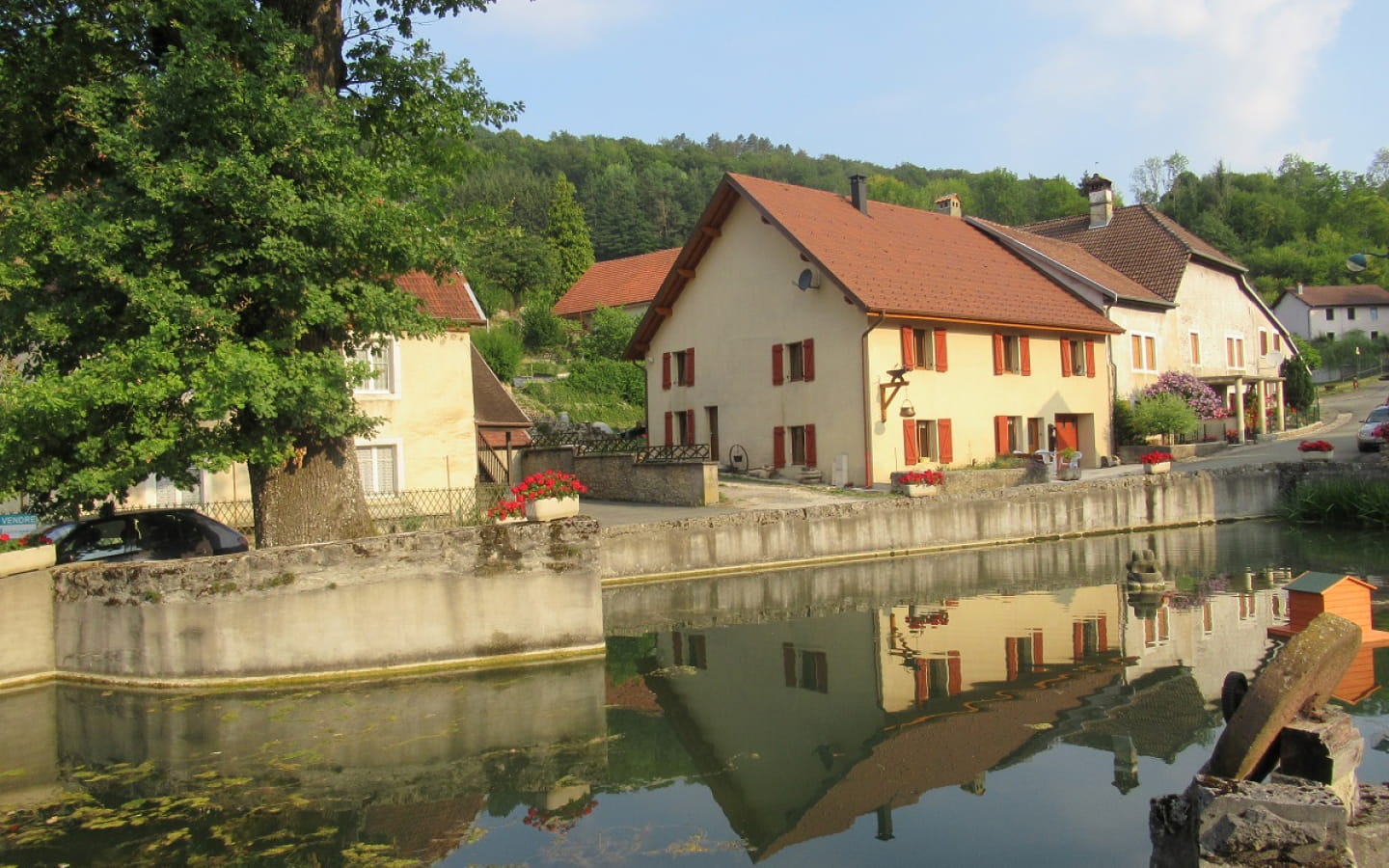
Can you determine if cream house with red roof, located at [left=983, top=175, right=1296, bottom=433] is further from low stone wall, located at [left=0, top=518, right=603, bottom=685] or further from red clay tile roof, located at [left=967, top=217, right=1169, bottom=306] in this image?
low stone wall, located at [left=0, top=518, right=603, bottom=685]

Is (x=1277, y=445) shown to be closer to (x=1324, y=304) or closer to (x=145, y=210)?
(x=145, y=210)

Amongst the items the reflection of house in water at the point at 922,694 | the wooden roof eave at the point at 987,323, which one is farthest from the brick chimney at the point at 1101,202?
the reflection of house in water at the point at 922,694

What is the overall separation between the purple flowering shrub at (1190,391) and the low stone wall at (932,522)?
1206cm

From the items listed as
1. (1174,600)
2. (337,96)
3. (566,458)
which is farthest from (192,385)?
(566,458)

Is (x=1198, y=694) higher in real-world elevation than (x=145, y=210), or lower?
lower

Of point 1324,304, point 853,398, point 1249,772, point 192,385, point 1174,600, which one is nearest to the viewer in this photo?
point 1249,772

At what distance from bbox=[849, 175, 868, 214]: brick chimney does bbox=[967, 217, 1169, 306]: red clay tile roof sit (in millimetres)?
7221

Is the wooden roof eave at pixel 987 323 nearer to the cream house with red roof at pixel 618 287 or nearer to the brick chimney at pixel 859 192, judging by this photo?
the brick chimney at pixel 859 192

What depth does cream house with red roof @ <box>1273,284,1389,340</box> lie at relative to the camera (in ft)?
321

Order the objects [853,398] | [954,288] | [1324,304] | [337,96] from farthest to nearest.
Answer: [1324,304]
[954,288]
[853,398]
[337,96]

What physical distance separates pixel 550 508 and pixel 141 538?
623cm

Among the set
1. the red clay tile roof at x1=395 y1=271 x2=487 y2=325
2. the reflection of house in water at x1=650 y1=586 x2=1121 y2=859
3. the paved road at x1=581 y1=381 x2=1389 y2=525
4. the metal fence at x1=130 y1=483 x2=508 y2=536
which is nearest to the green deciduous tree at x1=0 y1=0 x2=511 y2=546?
the reflection of house in water at x1=650 y1=586 x2=1121 y2=859

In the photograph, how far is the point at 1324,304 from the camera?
9788 centimetres

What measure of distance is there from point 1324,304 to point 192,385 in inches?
4214
